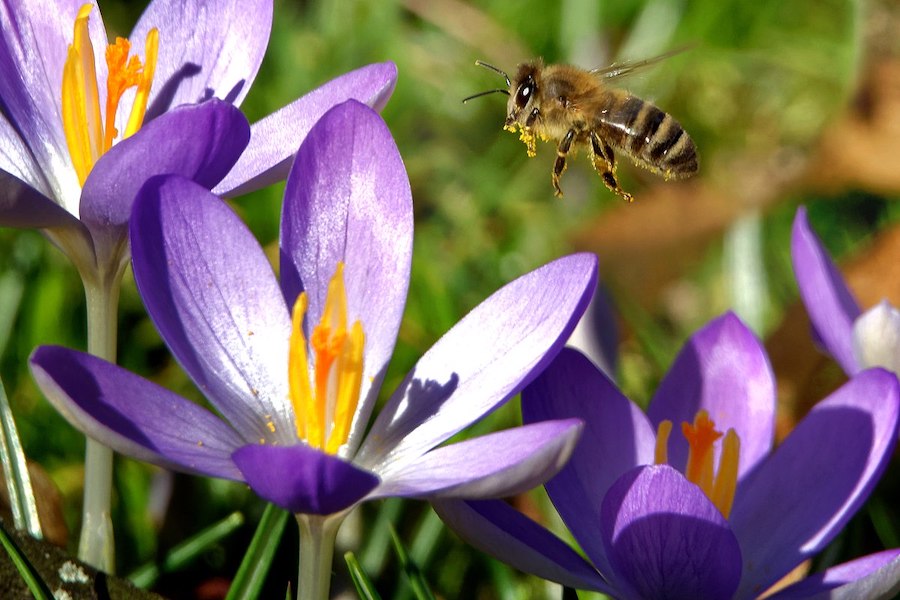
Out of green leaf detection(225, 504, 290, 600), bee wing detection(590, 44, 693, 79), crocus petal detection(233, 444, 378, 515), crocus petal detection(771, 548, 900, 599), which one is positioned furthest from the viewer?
bee wing detection(590, 44, 693, 79)

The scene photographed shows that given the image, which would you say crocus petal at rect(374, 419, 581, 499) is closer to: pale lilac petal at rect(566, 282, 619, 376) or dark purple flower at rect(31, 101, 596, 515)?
dark purple flower at rect(31, 101, 596, 515)

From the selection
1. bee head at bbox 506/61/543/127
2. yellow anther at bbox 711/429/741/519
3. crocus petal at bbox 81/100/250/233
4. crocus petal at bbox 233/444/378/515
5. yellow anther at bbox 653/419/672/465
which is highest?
bee head at bbox 506/61/543/127

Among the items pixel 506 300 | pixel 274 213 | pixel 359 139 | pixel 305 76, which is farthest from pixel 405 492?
pixel 305 76

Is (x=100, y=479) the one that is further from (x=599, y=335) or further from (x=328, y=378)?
(x=599, y=335)

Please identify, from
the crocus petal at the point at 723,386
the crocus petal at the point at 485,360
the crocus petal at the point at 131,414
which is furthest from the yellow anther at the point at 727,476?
the crocus petal at the point at 131,414

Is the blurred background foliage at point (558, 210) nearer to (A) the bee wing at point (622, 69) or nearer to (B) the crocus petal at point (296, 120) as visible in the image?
(A) the bee wing at point (622, 69)

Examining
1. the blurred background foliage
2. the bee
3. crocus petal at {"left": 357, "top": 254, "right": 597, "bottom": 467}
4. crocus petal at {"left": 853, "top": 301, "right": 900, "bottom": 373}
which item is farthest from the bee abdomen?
crocus petal at {"left": 357, "top": 254, "right": 597, "bottom": 467}

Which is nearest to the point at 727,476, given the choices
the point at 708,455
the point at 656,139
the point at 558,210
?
the point at 708,455
